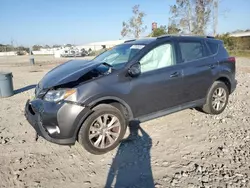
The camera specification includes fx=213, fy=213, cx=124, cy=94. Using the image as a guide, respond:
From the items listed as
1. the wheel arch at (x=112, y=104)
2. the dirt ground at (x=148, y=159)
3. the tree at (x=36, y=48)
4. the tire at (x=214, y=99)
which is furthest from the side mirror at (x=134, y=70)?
the tree at (x=36, y=48)

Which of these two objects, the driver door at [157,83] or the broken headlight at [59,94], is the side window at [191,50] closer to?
the driver door at [157,83]

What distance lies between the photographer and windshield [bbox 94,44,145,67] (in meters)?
3.80

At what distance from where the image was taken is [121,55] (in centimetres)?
414

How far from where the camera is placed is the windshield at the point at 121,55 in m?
3.80

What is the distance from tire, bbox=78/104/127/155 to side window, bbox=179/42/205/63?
5.90 feet

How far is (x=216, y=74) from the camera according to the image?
15.1 feet

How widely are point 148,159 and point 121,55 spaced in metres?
2.02

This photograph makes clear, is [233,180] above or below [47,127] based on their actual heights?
below

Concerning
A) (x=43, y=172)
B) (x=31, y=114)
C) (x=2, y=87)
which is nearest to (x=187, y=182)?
(x=43, y=172)

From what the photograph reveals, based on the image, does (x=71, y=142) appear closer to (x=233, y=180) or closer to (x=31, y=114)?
(x=31, y=114)

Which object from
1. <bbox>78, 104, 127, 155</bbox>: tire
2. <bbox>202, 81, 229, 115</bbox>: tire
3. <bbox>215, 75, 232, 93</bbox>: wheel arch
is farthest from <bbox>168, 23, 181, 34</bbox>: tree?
<bbox>78, 104, 127, 155</bbox>: tire

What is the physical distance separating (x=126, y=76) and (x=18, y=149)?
2.19m

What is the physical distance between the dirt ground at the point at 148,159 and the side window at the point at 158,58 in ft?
4.12

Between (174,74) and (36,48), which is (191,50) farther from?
(36,48)
